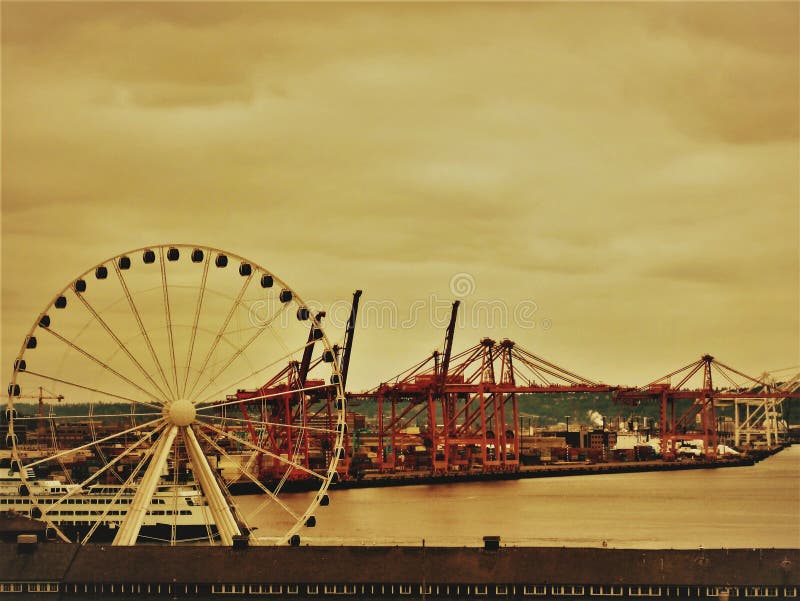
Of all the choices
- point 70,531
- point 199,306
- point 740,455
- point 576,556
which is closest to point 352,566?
point 576,556

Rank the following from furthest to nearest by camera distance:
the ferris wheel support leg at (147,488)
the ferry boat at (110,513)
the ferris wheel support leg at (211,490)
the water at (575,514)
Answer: the water at (575,514) → the ferry boat at (110,513) → the ferris wheel support leg at (211,490) → the ferris wheel support leg at (147,488)

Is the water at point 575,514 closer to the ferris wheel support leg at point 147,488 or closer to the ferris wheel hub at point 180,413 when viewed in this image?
the ferris wheel support leg at point 147,488

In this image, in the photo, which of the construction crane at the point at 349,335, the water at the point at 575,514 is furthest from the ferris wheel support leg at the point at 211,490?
the construction crane at the point at 349,335

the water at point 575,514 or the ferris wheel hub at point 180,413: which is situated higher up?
the ferris wheel hub at point 180,413

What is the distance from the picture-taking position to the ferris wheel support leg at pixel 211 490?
1626 inches

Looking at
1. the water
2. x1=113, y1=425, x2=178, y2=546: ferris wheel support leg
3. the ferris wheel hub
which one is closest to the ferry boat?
the water

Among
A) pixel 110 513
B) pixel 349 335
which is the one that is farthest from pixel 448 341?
pixel 110 513

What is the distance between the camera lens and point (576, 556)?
39.8m

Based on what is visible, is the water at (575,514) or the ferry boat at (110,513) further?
the water at (575,514)

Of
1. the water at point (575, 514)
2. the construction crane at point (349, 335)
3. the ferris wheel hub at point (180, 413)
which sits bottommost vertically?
the water at point (575, 514)

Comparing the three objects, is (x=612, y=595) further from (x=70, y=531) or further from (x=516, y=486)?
(x=516, y=486)

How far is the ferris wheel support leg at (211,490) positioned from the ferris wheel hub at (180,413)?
432 mm

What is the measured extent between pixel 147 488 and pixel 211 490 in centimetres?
187

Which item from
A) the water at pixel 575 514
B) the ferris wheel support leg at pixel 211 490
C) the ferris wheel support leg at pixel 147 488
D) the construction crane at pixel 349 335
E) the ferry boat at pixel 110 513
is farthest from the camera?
the construction crane at pixel 349 335
